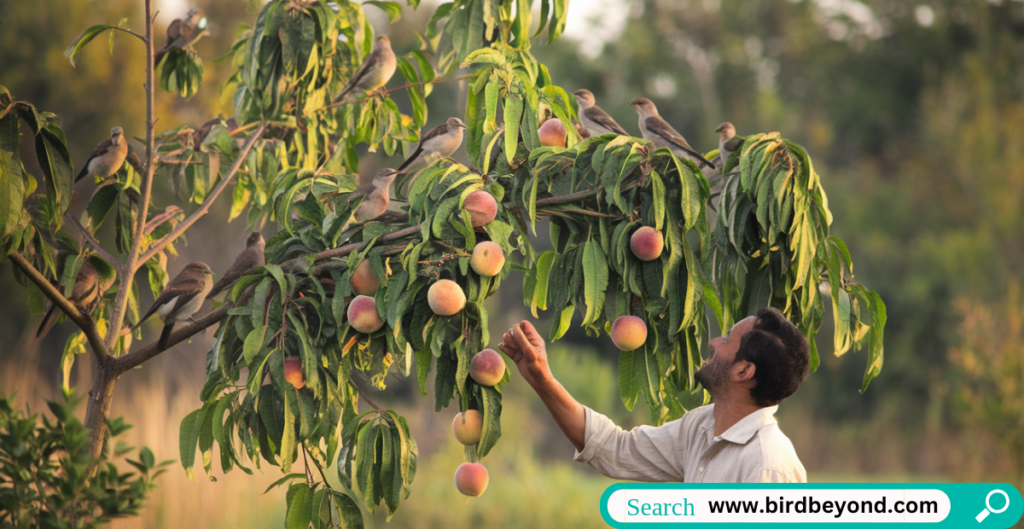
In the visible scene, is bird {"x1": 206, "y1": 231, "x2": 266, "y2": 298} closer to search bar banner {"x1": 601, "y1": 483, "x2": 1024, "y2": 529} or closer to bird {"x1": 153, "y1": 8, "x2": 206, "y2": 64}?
bird {"x1": 153, "y1": 8, "x2": 206, "y2": 64}

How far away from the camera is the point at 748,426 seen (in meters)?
2.06

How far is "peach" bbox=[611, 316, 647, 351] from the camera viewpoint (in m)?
1.93

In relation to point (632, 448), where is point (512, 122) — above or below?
above

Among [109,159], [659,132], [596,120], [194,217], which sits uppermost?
[596,120]

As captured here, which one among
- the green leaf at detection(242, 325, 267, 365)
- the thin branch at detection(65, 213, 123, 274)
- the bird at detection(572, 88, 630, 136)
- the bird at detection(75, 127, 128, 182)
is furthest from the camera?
the bird at detection(572, 88, 630, 136)

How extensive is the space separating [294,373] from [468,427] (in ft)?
1.38

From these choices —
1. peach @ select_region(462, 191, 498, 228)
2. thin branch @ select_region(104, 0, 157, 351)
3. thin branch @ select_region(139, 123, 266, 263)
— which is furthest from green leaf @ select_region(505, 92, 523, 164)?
thin branch @ select_region(104, 0, 157, 351)

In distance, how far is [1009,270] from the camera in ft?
38.3

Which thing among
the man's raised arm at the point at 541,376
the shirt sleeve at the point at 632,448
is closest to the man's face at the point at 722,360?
the shirt sleeve at the point at 632,448

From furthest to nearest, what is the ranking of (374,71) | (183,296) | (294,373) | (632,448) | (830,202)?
(830,202) < (374,71) < (183,296) < (632,448) < (294,373)

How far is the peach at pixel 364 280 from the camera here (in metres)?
1.94

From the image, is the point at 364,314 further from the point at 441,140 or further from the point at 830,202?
the point at 830,202

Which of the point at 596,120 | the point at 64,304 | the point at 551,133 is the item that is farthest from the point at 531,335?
the point at 64,304

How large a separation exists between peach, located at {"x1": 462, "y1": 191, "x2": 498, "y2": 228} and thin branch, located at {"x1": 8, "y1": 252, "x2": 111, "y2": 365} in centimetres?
118
